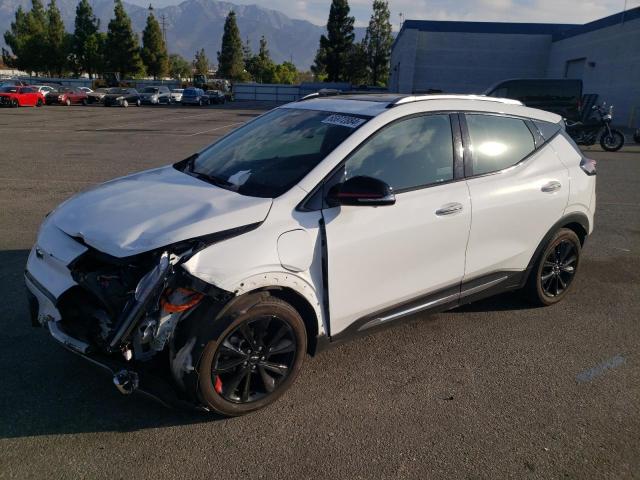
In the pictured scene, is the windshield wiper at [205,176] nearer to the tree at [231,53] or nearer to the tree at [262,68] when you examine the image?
the tree at [231,53]

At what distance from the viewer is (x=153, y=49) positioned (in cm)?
6569

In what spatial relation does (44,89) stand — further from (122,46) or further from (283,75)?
(283,75)

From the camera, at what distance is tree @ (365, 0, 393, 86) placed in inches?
2554

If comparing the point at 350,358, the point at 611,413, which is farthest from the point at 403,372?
the point at 611,413

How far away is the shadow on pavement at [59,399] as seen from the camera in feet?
9.39

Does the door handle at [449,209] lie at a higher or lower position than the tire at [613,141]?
higher

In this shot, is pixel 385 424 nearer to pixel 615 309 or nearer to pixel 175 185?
pixel 175 185

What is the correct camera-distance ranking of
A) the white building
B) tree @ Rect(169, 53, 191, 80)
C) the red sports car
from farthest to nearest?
1. tree @ Rect(169, 53, 191, 80)
2. the white building
3. the red sports car

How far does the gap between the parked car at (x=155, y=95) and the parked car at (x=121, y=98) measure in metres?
1.26

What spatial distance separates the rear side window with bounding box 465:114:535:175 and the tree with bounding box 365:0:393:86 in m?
66.6

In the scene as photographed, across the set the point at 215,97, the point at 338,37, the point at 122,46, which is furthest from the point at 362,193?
the point at 338,37

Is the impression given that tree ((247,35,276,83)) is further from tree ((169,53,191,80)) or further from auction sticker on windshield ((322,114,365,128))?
auction sticker on windshield ((322,114,365,128))

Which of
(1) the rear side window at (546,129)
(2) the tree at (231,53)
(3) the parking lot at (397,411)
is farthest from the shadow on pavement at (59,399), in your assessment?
(2) the tree at (231,53)

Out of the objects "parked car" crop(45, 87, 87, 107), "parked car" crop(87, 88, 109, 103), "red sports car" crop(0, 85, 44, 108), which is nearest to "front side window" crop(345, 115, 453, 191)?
"red sports car" crop(0, 85, 44, 108)
